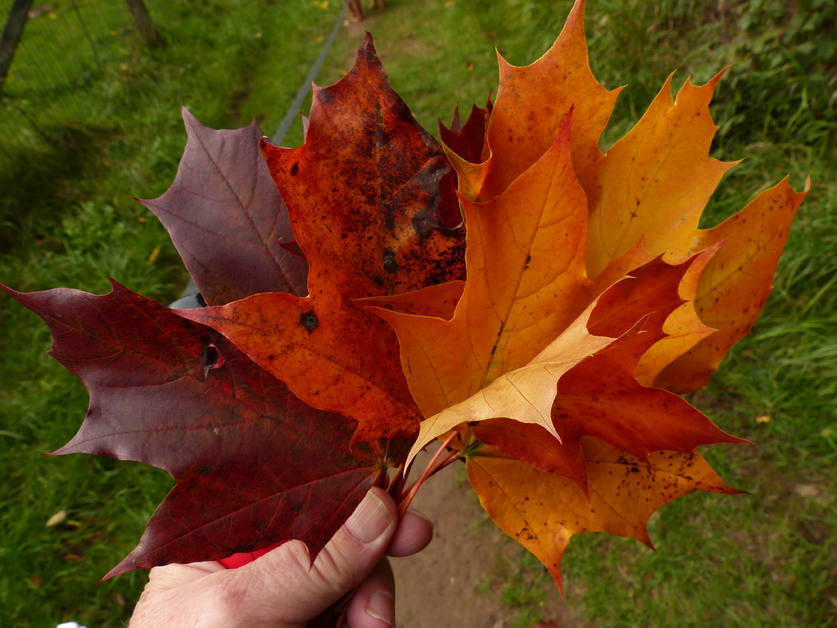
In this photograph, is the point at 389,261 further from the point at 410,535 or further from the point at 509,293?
the point at 410,535

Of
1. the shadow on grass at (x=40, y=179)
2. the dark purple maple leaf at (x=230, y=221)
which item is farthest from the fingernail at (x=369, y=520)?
the shadow on grass at (x=40, y=179)

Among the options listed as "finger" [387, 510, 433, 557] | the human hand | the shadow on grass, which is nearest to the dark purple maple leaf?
the human hand

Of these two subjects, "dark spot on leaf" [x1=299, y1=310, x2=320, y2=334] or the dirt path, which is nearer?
"dark spot on leaf" [x1=299, y1=310, x2=320, y2=334]

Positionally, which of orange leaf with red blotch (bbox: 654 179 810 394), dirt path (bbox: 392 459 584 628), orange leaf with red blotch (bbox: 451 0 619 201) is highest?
orange leaf with red blotch (bbox: 451 0 619 201)

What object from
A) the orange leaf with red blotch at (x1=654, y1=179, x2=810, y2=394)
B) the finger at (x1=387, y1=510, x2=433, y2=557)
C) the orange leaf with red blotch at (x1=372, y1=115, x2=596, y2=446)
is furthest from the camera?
the finger at (x1=387, y1=510, x2=433, y2=557)

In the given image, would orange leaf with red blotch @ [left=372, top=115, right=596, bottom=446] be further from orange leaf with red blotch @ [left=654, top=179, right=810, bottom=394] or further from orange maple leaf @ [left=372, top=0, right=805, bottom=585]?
orange leaf with red blotch @ [left=654, top=179, right=810, bottom=394]

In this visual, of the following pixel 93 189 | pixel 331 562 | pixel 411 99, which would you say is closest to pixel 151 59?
pixel 93 189

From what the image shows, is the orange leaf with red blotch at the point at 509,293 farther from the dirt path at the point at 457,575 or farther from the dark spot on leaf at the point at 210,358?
the dirt path at the point at 457,575
